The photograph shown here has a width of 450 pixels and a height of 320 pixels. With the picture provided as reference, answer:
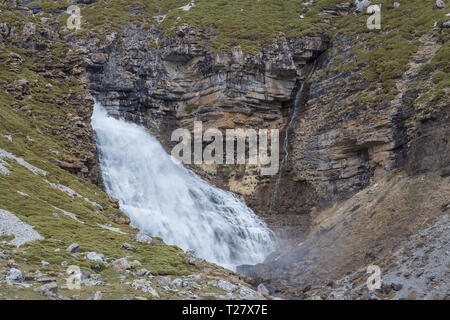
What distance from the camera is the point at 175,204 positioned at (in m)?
43.2

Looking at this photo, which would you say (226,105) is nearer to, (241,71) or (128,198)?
(241,71)

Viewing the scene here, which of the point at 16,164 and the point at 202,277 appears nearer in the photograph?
the point at 202,277

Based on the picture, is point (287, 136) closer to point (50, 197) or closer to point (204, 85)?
point (204, 85)

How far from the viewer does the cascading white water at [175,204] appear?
38.7 metres

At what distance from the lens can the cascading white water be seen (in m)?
38.7

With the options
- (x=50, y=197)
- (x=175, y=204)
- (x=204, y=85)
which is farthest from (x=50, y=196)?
(x=204, y=85)

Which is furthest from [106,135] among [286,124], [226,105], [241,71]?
[286,124]

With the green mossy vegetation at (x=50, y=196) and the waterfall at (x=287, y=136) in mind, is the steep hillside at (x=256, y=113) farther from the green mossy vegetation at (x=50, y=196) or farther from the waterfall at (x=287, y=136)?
the waterfall at (x=287, y=136)

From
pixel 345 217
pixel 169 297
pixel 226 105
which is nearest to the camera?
pixel 169 297

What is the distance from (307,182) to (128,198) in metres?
21.2

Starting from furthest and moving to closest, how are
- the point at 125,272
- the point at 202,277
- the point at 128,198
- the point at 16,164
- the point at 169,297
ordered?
the point at 128,198 → the point at 16,164 → the point at 202,277 → the point at 125,272 → the point at 169,297

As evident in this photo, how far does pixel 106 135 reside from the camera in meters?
48.6
